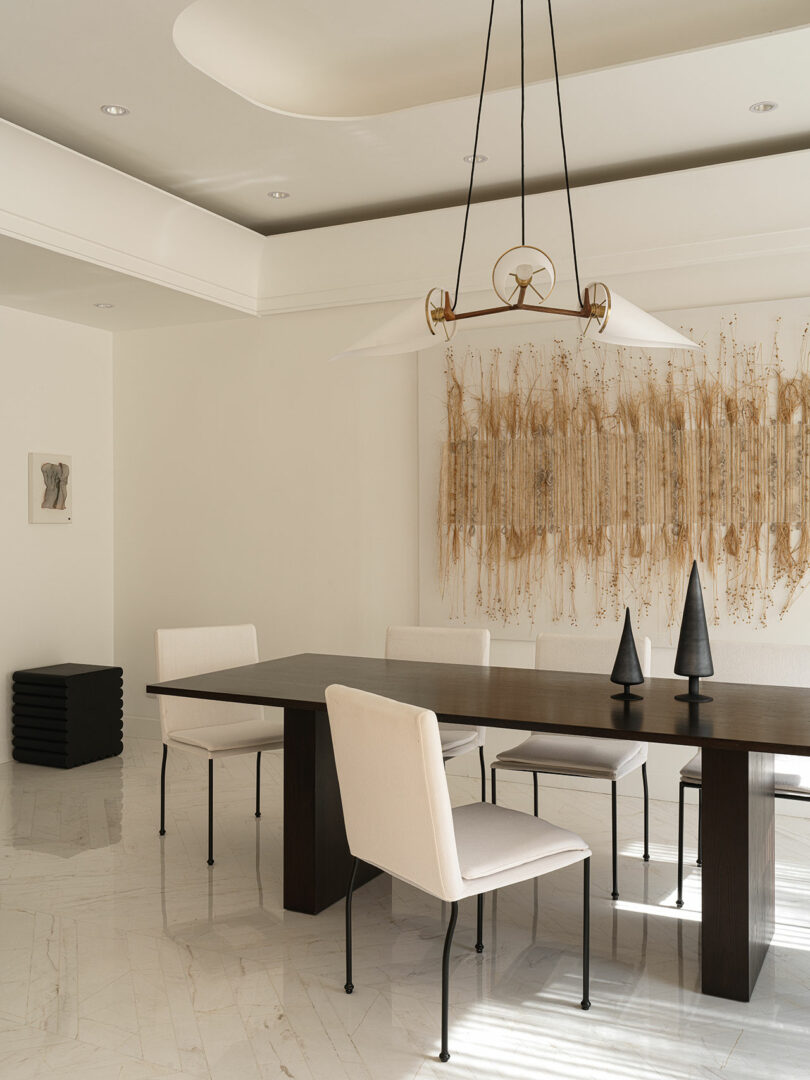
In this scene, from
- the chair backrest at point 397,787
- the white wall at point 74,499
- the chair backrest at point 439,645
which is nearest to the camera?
the chair backrest at point 397,787

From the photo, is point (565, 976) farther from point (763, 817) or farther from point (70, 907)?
point (70, 907)

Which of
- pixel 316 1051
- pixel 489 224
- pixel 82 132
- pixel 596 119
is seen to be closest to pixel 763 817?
pixel 316 1051

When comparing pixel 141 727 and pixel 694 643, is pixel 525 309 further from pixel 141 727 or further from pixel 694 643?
pixel 141 727

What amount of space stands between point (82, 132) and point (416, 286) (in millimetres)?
1779

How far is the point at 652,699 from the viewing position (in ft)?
10.3

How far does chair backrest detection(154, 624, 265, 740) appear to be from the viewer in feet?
13.4

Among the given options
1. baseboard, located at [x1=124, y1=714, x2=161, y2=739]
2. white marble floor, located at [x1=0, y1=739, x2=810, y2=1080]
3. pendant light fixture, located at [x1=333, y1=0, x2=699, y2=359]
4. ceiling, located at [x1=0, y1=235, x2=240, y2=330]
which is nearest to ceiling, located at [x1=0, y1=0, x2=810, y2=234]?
ceiling, located at [x1=0, y1=235, x2=240, y2=330]

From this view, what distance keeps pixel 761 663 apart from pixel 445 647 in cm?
130

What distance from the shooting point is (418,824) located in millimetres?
2436

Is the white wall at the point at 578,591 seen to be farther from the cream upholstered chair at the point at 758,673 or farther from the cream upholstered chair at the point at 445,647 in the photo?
the cream upholstered chair at the point at 445,647

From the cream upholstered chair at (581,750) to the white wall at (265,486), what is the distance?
1446 millimetres

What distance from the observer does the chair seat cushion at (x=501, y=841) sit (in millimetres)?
2521

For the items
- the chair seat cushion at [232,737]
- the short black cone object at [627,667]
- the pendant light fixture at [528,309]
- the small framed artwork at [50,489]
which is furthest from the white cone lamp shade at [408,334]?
the small framed artwork at [50,489]

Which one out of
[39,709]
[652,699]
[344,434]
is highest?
[344,434]
